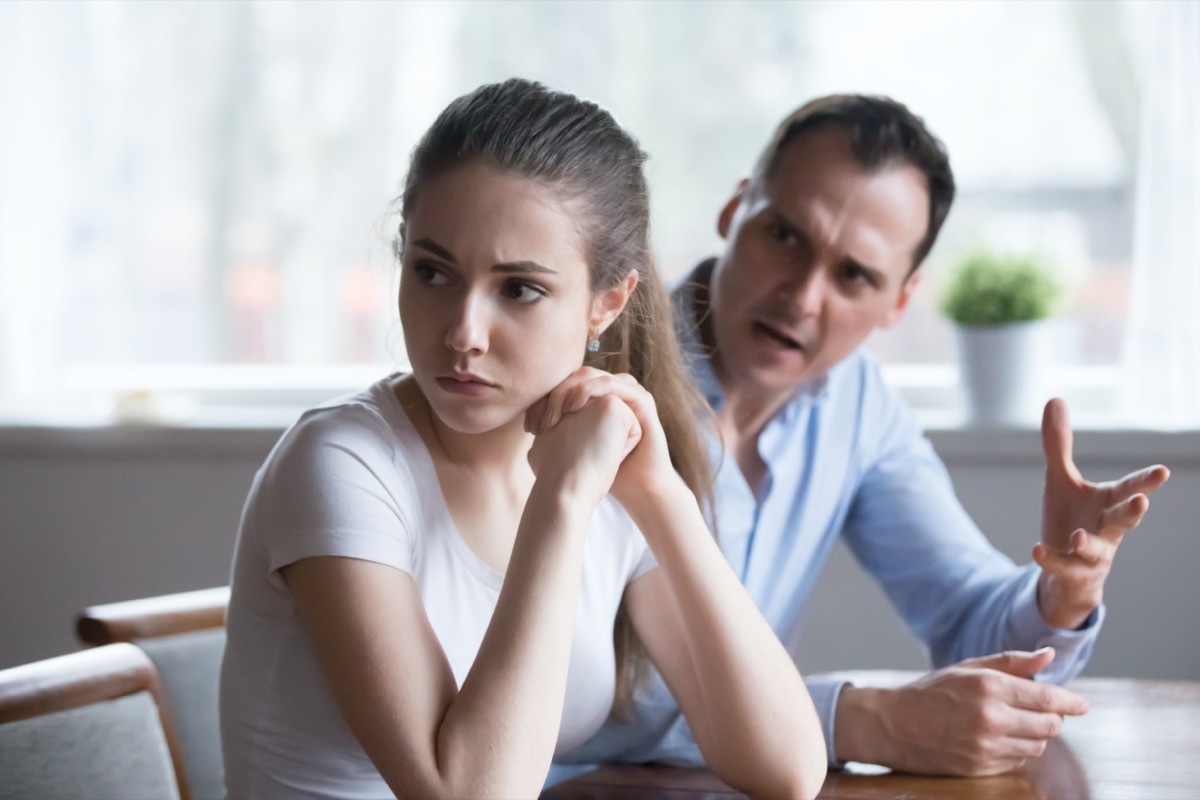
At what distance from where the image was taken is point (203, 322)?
293 cm

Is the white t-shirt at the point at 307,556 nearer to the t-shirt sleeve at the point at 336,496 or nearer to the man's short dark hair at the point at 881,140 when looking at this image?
the t-shirt sleeve at the point at 336,496

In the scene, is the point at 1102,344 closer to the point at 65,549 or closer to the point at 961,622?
the point at 961,622

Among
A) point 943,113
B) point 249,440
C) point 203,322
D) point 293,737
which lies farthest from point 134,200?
point 293,737

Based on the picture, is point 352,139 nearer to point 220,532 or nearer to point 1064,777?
point 220,532

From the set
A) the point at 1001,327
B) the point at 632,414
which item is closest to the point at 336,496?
the point at 632,414

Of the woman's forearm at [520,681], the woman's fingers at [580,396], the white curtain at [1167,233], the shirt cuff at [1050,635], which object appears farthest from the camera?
the white curtain at [1167,233]

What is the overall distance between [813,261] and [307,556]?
853mm

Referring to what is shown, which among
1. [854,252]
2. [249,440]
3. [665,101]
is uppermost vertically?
[665,101]

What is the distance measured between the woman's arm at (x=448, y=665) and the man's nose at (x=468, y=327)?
0.14 m

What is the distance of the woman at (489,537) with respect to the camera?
3.54 feet

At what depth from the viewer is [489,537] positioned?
1.30 metres

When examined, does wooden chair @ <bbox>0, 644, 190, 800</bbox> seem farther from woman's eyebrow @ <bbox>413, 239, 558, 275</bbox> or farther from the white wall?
the white wall

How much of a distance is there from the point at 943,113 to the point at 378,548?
5.96 ft

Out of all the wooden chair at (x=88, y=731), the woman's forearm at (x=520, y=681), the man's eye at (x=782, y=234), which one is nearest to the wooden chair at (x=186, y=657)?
the wooden chair at (x=88, y=731)
